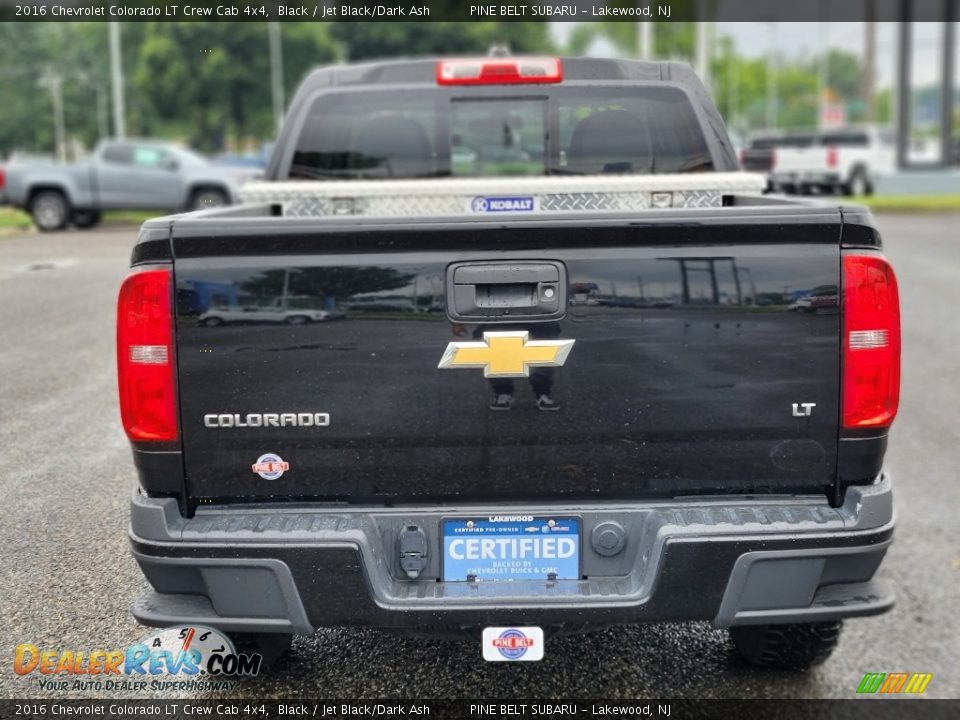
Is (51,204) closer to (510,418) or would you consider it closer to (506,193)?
(506,193)

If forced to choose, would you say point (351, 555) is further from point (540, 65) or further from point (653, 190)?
point (540, 65)

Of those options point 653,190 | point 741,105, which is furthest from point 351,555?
point 741,105

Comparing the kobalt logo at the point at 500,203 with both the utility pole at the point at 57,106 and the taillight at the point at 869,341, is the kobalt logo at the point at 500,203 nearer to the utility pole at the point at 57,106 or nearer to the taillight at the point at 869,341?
the taillight at the point at 869,341

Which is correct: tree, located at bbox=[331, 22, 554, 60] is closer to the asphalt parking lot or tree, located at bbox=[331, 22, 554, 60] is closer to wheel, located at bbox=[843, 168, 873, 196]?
wheel, located at bbox=[843, 168, 873, 196]

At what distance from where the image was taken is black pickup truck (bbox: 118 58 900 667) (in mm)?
2648

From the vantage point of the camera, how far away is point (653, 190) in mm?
4242

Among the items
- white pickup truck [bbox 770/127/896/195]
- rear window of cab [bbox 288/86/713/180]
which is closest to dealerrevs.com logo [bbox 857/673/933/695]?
rear window of cab [bbox 288/86/713/180]

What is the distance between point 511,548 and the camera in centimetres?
279

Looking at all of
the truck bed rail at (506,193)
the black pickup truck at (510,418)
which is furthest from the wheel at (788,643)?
the truck bed rail at (506,193)

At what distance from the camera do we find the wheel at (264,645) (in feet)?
10.8

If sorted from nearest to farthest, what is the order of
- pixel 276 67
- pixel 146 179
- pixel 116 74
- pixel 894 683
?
1. pixel 894 683
2. pixel 146 179
3. pixel 116 74
4. pixel 276 67

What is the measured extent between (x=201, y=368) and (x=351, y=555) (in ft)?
2.08

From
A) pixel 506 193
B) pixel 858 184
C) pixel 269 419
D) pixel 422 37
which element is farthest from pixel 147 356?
pixel 422 37

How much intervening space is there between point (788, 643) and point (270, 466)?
1786mm
